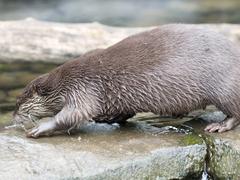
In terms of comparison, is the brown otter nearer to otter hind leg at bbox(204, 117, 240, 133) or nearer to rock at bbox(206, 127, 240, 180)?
otter hind leg at bbox(204, 117, 240, 133)

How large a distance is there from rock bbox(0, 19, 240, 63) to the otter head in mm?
2591

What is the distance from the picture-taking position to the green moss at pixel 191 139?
391cm

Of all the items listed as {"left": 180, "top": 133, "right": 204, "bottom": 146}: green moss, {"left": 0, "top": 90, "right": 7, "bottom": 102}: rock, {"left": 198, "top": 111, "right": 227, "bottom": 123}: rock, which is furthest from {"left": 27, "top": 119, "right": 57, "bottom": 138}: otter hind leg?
{"left": 0, "top": 90, "right": 7, "bottom": 102}: rock

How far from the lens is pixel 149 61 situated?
159 inches

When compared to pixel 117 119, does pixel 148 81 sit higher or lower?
higher

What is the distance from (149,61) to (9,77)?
3.03 m

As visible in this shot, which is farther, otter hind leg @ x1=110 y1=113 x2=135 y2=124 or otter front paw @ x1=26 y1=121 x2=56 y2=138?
otter hind leg @ x1=110 y1=113 x2=135 y2=124

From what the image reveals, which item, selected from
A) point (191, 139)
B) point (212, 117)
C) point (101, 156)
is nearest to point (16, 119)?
point (101, 156)

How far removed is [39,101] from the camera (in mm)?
4199

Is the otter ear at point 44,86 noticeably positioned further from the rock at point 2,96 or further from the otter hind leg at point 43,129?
the rock at point 2,96

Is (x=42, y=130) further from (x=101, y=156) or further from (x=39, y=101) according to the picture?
(x=101, y=156)

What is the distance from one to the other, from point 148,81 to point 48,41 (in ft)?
9.91

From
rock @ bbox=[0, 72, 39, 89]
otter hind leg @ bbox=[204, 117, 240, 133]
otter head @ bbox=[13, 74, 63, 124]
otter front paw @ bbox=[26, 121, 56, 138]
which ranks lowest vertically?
rock @ bbox=[0, 72, 39, 89]

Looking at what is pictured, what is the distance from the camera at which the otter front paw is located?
396cm
